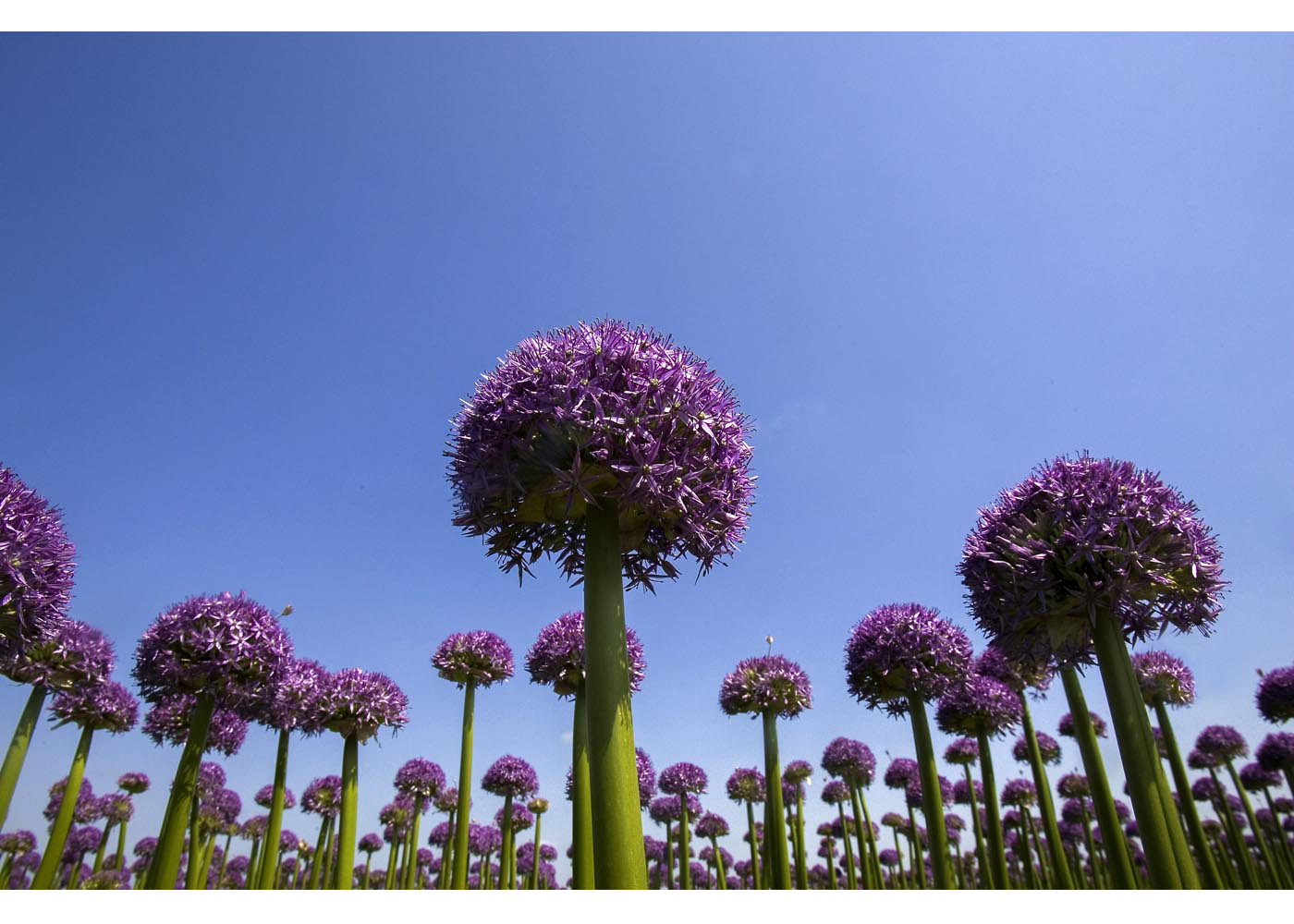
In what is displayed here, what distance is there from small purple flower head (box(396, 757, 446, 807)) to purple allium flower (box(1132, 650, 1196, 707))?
1573 centimetres

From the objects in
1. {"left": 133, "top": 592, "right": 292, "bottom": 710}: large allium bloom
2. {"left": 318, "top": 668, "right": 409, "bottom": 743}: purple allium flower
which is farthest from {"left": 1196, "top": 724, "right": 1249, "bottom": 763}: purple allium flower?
{"left": 133, "top": 592, "right": 292, "bottom": 710}: large allium bloom

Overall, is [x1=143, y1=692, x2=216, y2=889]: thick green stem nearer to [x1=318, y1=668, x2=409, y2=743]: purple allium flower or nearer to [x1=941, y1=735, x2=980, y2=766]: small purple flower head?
[x1=318, y1=668, x2=409, y2=743]: purple allium flower

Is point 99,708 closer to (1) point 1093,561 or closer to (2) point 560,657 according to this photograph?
(2) point 560,657

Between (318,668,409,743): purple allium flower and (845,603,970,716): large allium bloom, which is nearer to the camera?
(845,603,970,716): large allium bloom

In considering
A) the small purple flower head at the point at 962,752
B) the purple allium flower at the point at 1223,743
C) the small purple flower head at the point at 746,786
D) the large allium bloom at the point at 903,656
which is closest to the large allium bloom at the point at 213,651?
the large allium bloom at the point at 903,656

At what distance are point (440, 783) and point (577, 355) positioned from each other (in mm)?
16512

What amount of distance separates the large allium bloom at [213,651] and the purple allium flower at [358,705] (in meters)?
1.52

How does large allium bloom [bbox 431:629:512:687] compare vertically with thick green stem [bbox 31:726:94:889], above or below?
above

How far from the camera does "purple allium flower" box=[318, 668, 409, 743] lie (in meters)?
9.55

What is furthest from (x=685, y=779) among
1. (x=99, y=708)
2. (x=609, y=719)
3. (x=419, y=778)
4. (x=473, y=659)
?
(x=609, y=719)

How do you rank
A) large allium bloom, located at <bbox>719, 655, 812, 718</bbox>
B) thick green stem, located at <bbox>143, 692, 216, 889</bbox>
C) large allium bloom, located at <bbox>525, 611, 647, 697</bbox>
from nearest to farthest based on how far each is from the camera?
thick green stem, located at <bbox>143, 692, 216, 889</bbox>
large allium bloom, located at <bbox>525, 611, 647, 697</bbox>
large allium bloom, located at <bbox>719, 655, 812, 718</bbox>

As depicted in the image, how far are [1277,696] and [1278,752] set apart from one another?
3908mm

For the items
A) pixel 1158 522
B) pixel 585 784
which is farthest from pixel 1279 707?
pixel 585 784

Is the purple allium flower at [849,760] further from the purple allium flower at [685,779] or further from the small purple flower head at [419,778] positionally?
the small purple flower head at [419,778]
